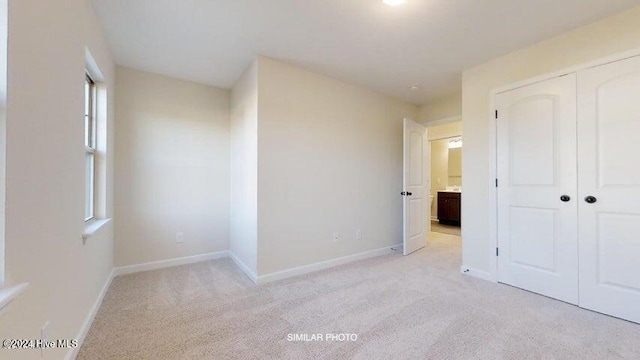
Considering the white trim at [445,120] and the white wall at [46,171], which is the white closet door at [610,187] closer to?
the white trim at [445,120]

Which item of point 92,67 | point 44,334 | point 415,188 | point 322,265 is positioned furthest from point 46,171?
point 415,188

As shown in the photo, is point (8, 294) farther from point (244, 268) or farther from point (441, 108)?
point (441, 108)

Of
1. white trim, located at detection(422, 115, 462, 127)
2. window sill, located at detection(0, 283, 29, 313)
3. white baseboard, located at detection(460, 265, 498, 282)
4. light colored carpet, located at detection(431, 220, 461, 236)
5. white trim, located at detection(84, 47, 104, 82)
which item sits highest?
white trim, located at detection(84, 47, 104, 82)

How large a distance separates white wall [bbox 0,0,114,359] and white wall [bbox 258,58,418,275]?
1447 mm

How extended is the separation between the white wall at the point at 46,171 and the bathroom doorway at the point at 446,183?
5775 millimetres

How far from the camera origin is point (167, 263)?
10.8ft

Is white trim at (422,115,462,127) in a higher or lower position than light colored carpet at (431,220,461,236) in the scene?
higher

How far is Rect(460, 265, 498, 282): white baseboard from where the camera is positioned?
9.29 feet

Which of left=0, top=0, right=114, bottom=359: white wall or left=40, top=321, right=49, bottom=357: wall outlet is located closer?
left=0, top=0, right=114, bottom=359: white wall

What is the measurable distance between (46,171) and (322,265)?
103 inches

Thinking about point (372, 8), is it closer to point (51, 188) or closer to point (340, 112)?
point (340, 112)

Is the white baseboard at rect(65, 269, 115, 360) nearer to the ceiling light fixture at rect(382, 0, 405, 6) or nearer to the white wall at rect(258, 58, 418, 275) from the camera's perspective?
the white wall at rect(258, 58, 418, 275)

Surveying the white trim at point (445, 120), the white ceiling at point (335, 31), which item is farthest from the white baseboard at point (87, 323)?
the white trim at point (445, 120)

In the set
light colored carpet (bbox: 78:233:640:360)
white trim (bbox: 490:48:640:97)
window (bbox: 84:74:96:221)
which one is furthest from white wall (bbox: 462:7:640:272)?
window (bbox: 84:74:96:221)
